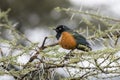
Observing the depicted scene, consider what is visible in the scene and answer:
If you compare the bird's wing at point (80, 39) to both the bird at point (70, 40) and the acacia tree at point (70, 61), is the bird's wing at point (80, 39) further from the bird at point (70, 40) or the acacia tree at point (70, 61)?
the acacia tree at point (70, 61)

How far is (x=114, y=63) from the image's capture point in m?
1.31

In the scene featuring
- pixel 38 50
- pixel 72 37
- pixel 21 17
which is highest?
pixel 21 17

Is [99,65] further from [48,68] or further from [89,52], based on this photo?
[48,68]

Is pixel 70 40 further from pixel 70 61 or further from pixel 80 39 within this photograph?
pixel 70 61

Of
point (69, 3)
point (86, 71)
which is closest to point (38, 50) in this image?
point (86, 71)

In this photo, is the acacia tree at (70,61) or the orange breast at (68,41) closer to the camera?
the acacia tree at (70,61)

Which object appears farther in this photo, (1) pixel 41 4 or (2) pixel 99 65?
(1) pixel 41 4

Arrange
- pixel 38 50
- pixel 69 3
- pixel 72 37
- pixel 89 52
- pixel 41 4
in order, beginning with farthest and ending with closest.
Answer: pixel 41 4, pixel 69 3, pixel 72 37, pixel 38 50, pixel 89 52

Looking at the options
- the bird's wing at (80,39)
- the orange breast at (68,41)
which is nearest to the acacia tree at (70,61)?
the bird's wing at (80,39)

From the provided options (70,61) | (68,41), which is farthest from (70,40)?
(70,61)

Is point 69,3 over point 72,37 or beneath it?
over

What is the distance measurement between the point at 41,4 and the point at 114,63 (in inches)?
269

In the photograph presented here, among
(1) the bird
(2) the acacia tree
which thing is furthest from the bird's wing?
(2) the acacia tree

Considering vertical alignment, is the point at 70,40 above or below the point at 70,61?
above
